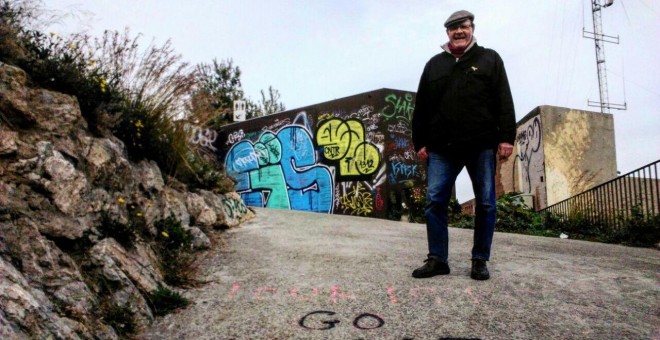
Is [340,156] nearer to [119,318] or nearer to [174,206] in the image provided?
[174,206]

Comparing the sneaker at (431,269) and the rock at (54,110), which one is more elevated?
the rock at (54,110)

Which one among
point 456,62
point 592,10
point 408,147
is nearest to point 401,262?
point 456,62

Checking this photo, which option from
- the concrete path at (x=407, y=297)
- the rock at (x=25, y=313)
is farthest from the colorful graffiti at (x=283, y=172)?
the rock at (x=25, y=313)

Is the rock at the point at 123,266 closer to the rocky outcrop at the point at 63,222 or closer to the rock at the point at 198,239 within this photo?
the rocky outcrop at the point at 63,222

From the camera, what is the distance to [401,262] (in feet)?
12.9

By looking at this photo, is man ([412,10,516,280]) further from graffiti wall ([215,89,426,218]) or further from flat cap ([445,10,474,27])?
graffiti wall ([215,89,426,218])

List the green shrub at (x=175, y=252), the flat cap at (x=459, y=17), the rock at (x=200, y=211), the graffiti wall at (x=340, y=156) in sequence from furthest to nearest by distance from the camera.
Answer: the graffiti wall at (x=340, y=156) < the rock at (x=200, y=211) < the green shrub at (x=175, y=252) < the flat cap at (x=459, y=17)

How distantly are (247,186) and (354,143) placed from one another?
398cm

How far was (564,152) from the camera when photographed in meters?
11.6

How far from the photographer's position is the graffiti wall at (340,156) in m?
10.3

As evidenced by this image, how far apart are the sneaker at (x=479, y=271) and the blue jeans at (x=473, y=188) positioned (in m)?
0.04

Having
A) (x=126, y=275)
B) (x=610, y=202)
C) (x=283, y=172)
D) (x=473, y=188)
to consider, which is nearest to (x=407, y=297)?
(x=473, y=188)

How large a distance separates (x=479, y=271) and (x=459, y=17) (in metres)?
1.80

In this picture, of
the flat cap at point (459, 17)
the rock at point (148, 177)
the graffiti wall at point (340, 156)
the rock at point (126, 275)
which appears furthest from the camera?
the graffiti wall at point (340, 156)
